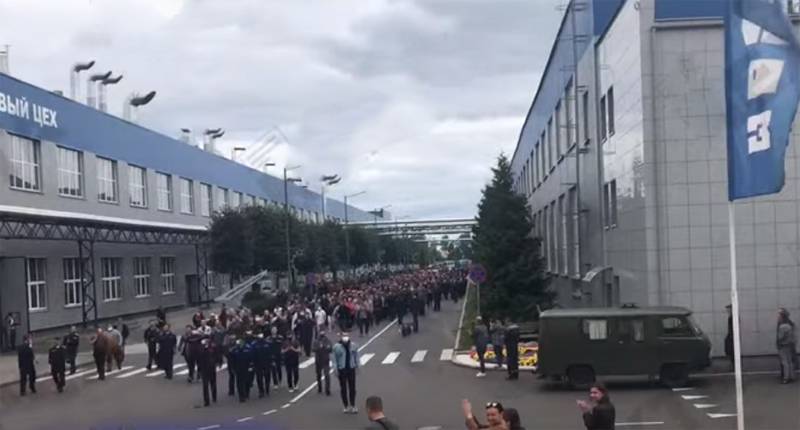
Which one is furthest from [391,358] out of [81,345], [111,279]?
[111,279]

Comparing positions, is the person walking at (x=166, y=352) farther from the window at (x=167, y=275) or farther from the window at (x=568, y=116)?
the window at (x=167, y=275)

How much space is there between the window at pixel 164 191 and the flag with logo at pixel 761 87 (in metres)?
60.4

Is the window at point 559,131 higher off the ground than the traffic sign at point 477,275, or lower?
higher

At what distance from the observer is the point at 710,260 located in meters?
27.0

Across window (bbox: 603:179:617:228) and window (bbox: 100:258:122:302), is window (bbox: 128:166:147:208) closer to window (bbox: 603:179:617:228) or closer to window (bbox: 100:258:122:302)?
window (bbox: 100:258:122:302)

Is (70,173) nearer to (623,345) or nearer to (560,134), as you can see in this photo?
(560,134)

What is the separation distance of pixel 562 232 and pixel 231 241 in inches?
1051

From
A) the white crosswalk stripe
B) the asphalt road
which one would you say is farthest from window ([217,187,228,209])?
the asphalt road

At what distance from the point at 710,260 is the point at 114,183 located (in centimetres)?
4124

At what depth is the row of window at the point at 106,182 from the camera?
48.1 meters

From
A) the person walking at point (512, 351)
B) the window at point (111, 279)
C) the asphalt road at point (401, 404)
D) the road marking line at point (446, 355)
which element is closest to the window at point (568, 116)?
the road marking line at point (446, 355)

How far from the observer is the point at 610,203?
3350 cm

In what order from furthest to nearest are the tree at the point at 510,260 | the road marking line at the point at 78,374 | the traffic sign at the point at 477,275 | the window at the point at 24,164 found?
the window at the point at 24,164, the tree at the point at 510,260, the traffic sign at the point at 477,275, the road marking line at the point at 78,374

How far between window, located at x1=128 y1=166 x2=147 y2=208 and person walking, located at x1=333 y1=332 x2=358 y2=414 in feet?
143
